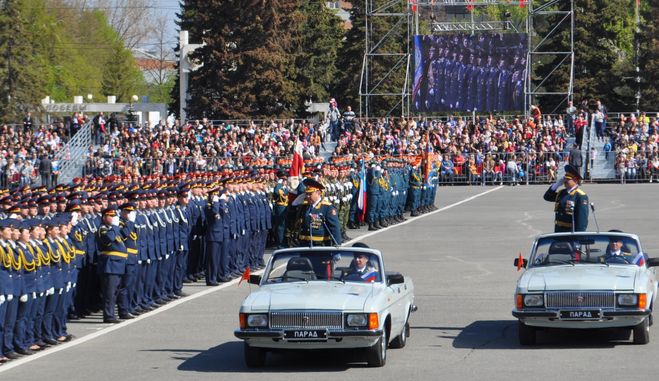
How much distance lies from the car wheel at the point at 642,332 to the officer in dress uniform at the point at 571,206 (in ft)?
12.1

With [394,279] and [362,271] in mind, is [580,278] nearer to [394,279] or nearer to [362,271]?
[394,279]

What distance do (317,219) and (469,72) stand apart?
152 feet

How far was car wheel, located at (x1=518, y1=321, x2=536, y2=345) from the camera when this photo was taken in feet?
50.8

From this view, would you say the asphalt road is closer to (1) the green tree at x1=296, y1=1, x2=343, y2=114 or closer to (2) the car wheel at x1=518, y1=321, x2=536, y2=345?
(2) the car wheel at x1=518, y1=321, x2=536, y2=345

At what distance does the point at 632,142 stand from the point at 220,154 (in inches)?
670

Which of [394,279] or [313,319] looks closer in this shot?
[313,319]

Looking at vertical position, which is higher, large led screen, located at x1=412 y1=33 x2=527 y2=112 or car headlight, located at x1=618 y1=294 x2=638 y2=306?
large led screen, located at x1=412 y1=33 x2=527 y2=112

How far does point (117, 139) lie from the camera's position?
2357 inches

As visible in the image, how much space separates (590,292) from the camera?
15.0m

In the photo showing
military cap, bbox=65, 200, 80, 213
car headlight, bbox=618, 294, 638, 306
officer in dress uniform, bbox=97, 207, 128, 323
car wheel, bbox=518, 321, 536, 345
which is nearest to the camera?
car headlight, bbox=618, 294, 638, 306

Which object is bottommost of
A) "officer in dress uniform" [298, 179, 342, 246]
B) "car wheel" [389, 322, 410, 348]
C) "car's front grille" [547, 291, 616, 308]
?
"car wheel" [389, 322, 410, 348]

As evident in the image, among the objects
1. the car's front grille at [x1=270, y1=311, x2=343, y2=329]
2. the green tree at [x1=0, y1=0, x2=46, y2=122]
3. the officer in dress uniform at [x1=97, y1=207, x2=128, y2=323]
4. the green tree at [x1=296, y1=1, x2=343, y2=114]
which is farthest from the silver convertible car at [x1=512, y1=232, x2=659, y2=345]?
the green tree at [x1=0, y1=0, x2=46, y2=122]

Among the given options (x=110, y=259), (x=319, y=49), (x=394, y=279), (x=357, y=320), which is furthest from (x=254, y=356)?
(x=319, y=49)

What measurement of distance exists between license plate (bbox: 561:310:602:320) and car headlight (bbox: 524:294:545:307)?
0.25 metres
